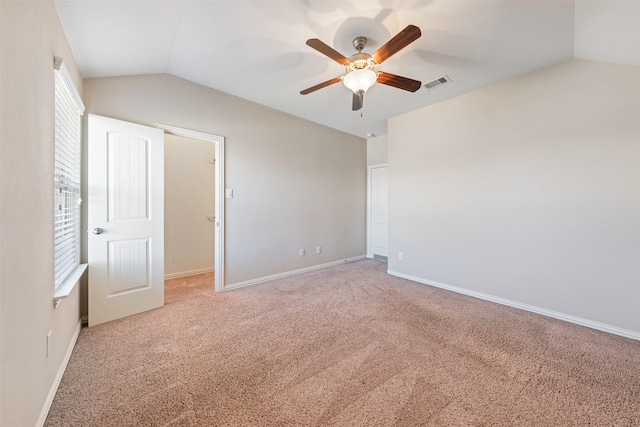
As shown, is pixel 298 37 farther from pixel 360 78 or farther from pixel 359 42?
pixel 360 78

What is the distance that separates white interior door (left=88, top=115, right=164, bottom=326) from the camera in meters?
2.37

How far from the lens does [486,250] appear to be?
3102 mm

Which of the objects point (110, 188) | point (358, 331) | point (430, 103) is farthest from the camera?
point (430, 103)

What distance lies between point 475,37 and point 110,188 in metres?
3.72

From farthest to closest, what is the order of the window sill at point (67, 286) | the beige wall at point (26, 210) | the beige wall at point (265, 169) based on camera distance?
1. the beige wall at point (265, 169)
2. the window sill at point (67, 286)
3. the beige wall at point (26, 210)

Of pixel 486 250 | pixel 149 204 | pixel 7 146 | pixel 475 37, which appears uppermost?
pixel 475 37

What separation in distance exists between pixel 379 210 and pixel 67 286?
4.76m

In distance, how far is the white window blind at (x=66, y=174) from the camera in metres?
1.78

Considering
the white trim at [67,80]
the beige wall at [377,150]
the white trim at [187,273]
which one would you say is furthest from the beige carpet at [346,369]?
the beige wall at [377,150]

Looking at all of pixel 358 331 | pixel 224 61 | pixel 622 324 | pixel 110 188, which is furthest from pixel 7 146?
pixel 622 324

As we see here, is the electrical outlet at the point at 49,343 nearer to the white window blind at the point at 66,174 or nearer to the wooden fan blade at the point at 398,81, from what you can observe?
the white window blind at the point at 66,174

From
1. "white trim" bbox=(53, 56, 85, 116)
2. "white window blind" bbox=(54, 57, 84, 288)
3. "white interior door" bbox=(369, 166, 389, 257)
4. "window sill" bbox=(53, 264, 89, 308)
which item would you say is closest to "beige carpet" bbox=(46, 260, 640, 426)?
"window sill" bbox=(53, 264, 89, 308)

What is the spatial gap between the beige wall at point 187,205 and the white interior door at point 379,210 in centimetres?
328

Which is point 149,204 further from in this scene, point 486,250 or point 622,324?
point 622,324
